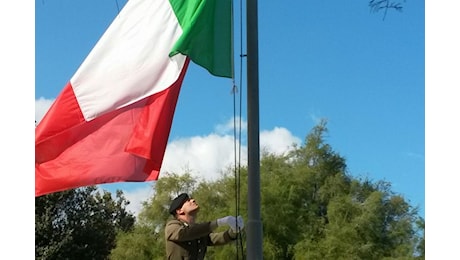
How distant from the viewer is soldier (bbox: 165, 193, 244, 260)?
5.20 m

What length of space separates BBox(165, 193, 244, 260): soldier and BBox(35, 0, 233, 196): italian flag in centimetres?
34

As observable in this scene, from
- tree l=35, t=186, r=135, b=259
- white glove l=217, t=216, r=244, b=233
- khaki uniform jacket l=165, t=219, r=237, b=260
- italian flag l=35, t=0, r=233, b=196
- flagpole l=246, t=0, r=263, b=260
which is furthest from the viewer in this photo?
tree l=35, t=186, r=135, b=259

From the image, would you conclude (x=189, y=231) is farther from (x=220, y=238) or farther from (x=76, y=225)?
(x=76, y=225)

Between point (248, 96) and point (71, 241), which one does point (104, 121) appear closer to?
point (248, 96)

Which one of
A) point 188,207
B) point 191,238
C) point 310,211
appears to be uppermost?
point 310,211

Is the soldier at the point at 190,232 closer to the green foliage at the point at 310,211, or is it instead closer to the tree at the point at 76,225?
the green foliage at the point at 310,211

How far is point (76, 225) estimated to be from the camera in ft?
101

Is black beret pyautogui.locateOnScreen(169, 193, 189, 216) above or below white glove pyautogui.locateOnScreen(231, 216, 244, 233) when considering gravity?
above

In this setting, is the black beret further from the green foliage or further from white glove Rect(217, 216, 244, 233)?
the green foliage

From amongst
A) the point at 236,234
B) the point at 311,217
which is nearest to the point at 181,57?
the point at 236,234

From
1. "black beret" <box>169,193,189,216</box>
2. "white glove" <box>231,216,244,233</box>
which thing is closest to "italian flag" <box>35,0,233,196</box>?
"black beret" <box>169,193,189,216</box>

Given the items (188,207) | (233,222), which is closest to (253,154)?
(233,222)

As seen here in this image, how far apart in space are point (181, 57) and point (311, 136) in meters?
21.0

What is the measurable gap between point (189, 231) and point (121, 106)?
997mm
